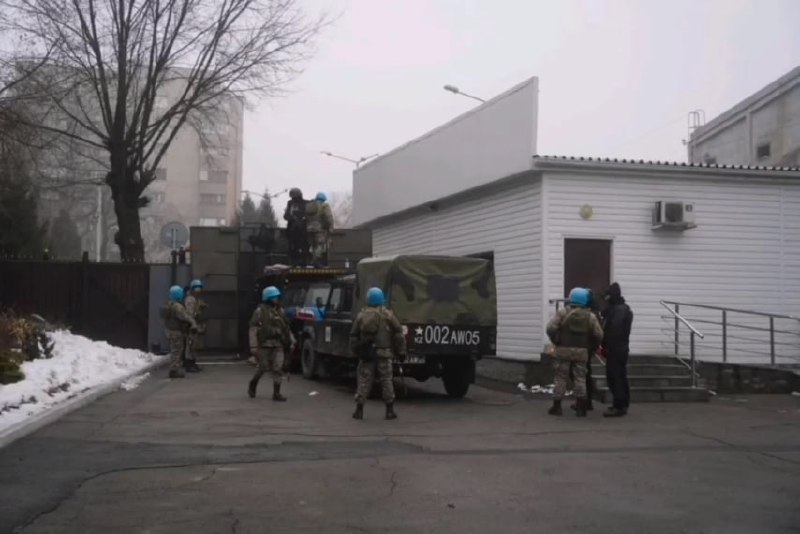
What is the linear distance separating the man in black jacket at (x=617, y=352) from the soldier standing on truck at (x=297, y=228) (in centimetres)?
1001

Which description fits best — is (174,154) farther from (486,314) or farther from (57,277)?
(486,314)

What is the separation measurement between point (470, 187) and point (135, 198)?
463 inches

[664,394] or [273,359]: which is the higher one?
[273,359]

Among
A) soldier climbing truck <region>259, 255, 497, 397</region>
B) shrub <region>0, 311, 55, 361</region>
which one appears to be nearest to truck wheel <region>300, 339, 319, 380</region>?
soldier climbing truck <region>259, 255, 497, 397</region>

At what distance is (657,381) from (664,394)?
1.94 ft

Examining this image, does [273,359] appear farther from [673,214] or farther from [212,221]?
[212,221]

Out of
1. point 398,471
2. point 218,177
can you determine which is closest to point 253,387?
point 398,471

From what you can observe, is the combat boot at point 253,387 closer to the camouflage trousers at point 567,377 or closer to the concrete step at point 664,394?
the camouflage trousers at point 567,377

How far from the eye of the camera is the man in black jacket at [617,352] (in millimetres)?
12406

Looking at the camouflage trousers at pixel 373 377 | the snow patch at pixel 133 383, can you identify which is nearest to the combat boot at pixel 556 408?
the camouflage trousers at pixel 373 377

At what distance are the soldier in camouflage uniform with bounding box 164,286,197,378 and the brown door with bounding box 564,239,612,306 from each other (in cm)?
765

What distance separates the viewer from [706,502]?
22.6ft

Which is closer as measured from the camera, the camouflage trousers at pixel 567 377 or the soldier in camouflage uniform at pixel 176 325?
the camouflage trousers at pixel 567 377

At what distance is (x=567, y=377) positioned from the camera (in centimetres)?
1243
